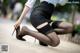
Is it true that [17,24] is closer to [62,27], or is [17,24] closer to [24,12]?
[24,12]

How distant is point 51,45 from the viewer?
1.41 meters

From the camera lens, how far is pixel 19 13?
1372mm

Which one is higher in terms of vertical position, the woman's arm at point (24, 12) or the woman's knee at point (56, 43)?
the woman's arm at point (24, 12)

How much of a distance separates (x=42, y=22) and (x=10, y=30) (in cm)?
11

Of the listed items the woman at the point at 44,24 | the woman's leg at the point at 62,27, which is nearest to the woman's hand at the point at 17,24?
the woman at the point at 44,24

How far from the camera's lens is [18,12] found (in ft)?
4.49

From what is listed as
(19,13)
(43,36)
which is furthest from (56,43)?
(19,13)

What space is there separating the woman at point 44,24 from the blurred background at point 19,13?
0.01m

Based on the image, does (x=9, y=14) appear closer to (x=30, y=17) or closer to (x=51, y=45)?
(x=30, y=17)

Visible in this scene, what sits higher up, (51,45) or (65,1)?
(65,1)

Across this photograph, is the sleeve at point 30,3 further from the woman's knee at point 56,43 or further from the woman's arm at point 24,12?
the woman's knee at point 56,43

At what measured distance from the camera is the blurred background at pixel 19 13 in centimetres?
137

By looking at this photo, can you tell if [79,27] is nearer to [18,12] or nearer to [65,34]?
[65,34]

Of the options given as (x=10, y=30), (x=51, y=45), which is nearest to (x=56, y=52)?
(x=51, y=45)
